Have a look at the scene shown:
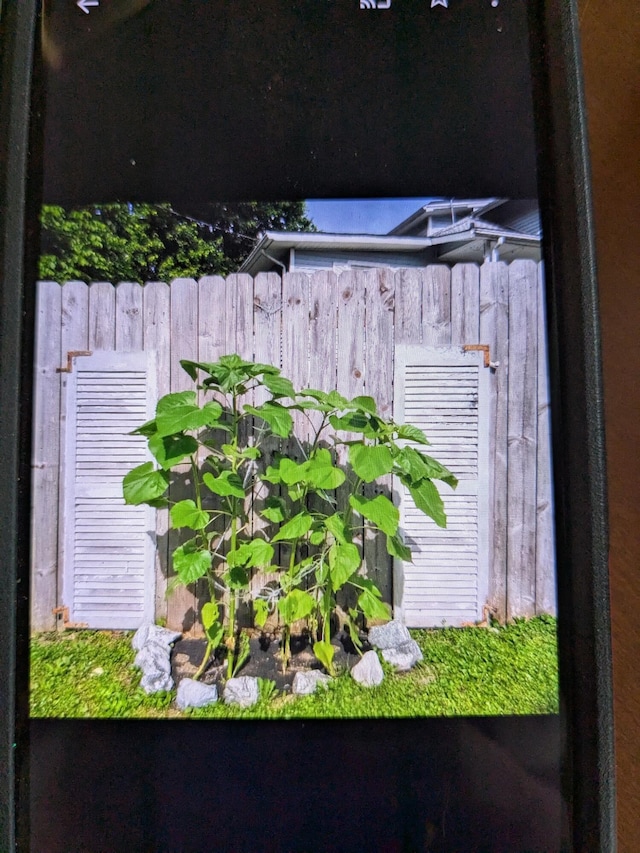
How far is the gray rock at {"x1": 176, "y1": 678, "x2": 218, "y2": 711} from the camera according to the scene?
0.66 m

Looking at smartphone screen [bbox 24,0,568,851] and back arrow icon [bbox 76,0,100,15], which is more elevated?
back arrow icon [bbox 76,0,100,15]

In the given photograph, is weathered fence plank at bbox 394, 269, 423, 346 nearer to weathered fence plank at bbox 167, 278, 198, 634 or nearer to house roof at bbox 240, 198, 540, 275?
house roof at bbox 240, 198, 540, 275

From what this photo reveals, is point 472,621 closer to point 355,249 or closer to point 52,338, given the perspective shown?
point 355,249

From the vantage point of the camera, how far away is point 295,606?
689 millimetres

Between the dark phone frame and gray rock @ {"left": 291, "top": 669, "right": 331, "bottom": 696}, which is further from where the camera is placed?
gray rock @ {"left": 291, "top": 669, "right": 331, "bottom": 696}

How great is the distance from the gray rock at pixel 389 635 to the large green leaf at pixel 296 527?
23cm

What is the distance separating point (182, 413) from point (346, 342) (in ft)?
1.05

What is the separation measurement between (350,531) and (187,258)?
59cm

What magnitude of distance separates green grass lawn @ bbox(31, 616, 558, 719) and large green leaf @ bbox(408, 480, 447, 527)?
212 millimetres

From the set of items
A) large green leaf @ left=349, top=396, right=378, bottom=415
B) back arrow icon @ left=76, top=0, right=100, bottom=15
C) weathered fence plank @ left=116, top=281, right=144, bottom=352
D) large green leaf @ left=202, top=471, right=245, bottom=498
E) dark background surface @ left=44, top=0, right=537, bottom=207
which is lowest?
large green leaf @ left=202, top=471, right=245, bottom=498

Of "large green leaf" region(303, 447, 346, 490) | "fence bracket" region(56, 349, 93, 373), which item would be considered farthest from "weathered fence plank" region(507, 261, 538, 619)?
"fence bracket" region(56, 349, 93, 373)

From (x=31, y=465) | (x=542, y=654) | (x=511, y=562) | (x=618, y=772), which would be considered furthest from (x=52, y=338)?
A: (x=618, y=772)

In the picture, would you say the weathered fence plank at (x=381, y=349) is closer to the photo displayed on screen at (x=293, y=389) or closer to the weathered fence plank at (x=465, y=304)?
the photo displayed on screen at (x=293, y=389)

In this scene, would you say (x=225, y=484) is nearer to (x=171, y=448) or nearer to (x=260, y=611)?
(x=171, y=448)
